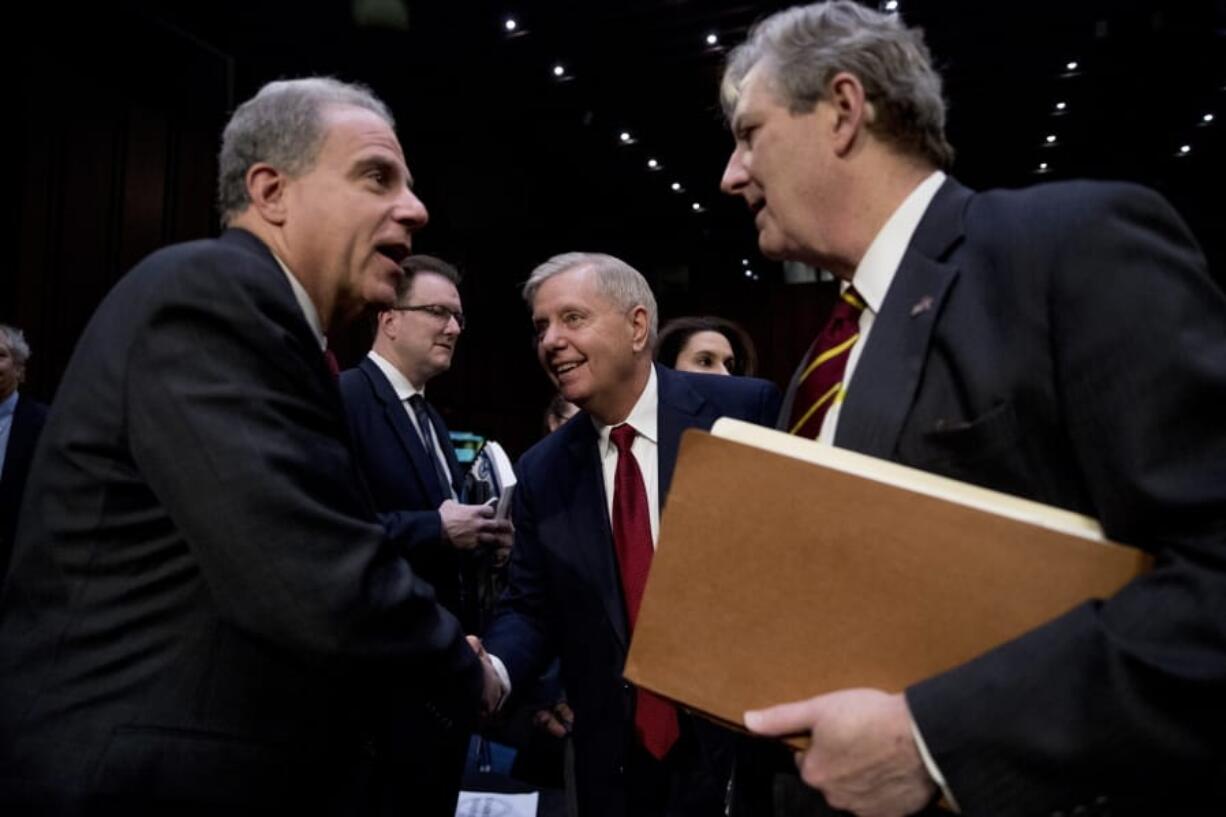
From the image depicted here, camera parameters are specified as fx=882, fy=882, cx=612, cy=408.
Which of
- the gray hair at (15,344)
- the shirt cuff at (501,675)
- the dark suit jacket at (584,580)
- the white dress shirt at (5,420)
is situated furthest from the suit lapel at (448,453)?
the gray hair at (15,344)

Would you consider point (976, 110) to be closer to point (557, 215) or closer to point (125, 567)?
point (557, 215)

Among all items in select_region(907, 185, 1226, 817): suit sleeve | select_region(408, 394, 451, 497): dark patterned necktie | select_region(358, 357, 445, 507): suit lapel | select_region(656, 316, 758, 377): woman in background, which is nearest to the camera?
select_region(907, 185, 1226, 817): suit sleeve

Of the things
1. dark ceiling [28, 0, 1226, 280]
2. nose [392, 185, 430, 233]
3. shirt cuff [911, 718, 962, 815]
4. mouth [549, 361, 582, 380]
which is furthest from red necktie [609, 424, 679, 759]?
dark ceiling [28, 0, 1226, 280]

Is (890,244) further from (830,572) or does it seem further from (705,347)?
(705,347)

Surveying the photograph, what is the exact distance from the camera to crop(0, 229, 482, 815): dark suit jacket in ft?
3.63

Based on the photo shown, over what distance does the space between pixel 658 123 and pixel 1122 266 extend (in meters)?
8.16

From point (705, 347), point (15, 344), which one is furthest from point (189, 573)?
point (15, 344)

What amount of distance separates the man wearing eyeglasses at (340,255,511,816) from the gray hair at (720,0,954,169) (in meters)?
1.38

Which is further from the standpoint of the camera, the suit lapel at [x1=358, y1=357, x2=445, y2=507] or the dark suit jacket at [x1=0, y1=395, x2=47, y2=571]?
the dark suit jacket at [x1=0, y1=395, x2=47, y2=571]

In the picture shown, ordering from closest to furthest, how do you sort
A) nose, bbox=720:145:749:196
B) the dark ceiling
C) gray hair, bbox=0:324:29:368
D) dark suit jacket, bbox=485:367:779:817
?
nose, bbox=720:145:749:196 → dark suit jacket, bbox=485:367:779:817 → gray hair, bbox=0:324:29:368 → the dark ceiling

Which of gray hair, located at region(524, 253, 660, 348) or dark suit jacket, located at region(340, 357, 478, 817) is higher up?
gray hair, located at region(524, 253, 660, 348)

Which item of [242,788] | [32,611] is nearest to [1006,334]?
[242,788]

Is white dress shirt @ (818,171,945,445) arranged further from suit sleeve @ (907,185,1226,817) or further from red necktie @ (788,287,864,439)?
suit sleeve @ (907,185,1226,817)

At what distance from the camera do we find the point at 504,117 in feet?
26.6
